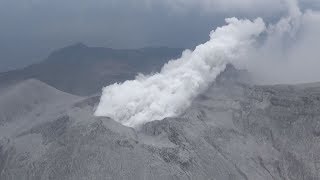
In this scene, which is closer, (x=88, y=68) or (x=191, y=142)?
(x=191, y=142)

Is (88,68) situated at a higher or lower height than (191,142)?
lower

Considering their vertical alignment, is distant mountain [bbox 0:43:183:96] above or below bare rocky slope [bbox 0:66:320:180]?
below

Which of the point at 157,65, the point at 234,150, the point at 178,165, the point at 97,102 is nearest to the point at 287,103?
the point at 234,150

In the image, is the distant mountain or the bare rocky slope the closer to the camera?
the bare rocky slope

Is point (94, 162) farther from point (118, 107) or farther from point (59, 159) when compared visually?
point (118, 107)

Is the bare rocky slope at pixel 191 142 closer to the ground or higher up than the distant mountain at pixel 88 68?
higher up

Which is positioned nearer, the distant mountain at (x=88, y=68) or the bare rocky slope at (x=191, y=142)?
the bare rocky slope at (x=191, y=142)
